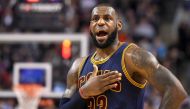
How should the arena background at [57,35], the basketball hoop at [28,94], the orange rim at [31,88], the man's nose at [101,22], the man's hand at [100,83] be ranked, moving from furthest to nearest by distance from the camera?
1. the arena background at [57,35]
2. the orange rim at [31,88]
3. the basketball hoop at [28,94]
4. the man's nose at [101,22]
5. the man's hand at [100,83]

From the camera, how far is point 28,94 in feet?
27.6

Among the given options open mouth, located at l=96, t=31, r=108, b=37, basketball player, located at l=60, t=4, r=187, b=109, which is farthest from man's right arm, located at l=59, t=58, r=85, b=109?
open mouth, located at l=96, t=31, r=108, b=37

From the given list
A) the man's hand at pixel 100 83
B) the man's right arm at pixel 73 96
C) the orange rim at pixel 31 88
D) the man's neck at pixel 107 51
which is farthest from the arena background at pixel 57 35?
the man's hand at pixel 100 83

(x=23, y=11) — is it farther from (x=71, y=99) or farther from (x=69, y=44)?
(x=71, y=99)

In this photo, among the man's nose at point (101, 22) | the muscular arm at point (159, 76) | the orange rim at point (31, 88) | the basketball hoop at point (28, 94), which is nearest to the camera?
the muscular arm at point (159, 76)

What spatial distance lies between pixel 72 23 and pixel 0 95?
2579 mm

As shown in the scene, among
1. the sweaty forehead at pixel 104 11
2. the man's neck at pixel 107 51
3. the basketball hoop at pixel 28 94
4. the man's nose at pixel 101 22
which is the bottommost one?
the basketball hoop at pixel 28 94

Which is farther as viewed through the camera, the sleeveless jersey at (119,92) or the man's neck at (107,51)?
the man's neck at (107,51)

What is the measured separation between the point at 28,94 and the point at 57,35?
3.36 ft

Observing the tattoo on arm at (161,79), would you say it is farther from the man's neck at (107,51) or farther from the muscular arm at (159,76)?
the man's neck at (107,51)

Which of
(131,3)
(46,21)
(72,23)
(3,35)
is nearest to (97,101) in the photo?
(46,21)

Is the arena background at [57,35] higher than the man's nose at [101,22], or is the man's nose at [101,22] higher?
the man's nose at [101,22]

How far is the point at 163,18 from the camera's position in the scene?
530 inches

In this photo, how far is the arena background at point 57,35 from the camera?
8.75 metres
